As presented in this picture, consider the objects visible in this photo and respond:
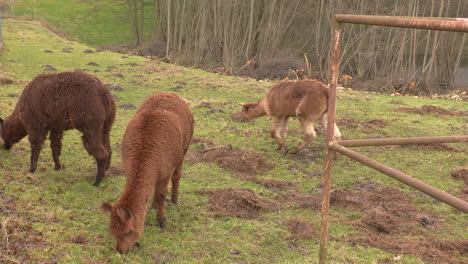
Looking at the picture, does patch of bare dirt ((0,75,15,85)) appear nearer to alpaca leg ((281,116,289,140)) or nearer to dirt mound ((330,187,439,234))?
alpaca leg ((281,116,289,140))

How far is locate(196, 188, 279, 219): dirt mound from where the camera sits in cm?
567

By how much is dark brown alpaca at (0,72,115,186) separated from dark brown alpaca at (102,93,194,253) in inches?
41.5

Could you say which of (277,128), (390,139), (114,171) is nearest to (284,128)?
(277,128)

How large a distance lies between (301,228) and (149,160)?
84.3 inches

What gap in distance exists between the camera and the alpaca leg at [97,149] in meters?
5.97

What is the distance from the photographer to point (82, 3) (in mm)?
42500

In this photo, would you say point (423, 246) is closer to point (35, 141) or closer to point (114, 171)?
point (114, 171)

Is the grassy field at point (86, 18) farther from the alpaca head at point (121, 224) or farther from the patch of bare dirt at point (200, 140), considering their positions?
the alpaca head at point (121, 224)

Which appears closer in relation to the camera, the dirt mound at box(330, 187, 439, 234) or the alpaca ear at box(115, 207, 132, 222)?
the alpaca ear at box(115, 207, 132, 222)

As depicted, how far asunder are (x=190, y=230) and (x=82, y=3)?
141 ft

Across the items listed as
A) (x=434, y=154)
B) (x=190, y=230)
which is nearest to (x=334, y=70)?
(x=190, y=230)

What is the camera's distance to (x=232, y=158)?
7832mm

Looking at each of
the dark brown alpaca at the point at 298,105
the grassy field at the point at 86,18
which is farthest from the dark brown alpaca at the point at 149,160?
the grassy field at the point at 86,18

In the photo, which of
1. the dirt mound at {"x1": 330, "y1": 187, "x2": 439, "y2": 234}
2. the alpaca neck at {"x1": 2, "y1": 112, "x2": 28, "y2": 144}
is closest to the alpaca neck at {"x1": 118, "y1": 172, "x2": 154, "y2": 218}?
the dirt mound at {"x1": 330, "y1": 187, "x2": 439, "y2": 234}
